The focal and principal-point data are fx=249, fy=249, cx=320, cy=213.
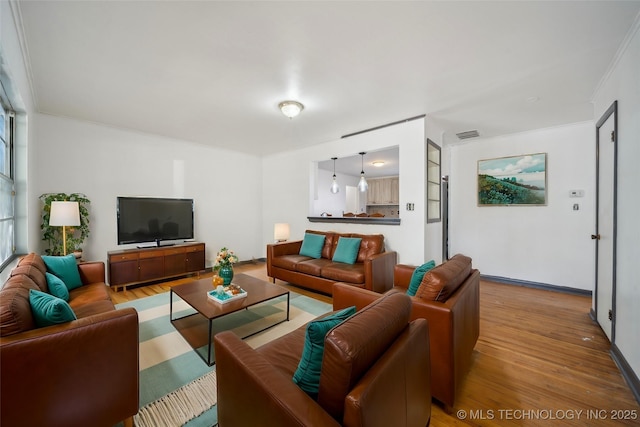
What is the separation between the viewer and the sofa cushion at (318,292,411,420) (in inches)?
33.1

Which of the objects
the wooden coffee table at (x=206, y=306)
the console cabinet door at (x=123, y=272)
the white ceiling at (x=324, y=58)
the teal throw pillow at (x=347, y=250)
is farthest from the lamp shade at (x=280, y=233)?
the console cabinet door at (x=123, y=272)

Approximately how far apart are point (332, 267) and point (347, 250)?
45 cm

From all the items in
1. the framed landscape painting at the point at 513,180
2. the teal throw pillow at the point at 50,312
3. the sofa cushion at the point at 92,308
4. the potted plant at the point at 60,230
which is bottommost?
the sofa cushion at the point at 92,308

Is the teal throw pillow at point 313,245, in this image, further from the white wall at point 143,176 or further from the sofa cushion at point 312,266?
the white wall at point 143,176

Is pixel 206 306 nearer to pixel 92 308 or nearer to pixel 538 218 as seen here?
pixel 92 308

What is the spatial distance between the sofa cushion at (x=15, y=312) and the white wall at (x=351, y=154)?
3.77 meters

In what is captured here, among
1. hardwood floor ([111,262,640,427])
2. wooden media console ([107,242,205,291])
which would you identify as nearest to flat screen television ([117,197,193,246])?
wooden media console ([107,242,205,291])

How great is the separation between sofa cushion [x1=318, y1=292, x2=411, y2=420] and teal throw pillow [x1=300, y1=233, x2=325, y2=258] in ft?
10.5

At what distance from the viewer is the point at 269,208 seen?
19.7 ft

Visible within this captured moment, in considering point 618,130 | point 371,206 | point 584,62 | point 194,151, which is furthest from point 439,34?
point 371,206

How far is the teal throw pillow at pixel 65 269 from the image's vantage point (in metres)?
2.47

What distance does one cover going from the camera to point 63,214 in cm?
309

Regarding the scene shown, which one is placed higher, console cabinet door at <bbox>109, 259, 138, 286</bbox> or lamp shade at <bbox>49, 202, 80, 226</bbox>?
lamp shade at <bbox>49, 202, 80, 226</bbox>

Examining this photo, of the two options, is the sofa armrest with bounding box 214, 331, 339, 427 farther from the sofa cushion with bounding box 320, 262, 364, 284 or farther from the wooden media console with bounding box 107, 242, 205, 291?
the wooden media console with bounding box 107, 242, 205, 291
